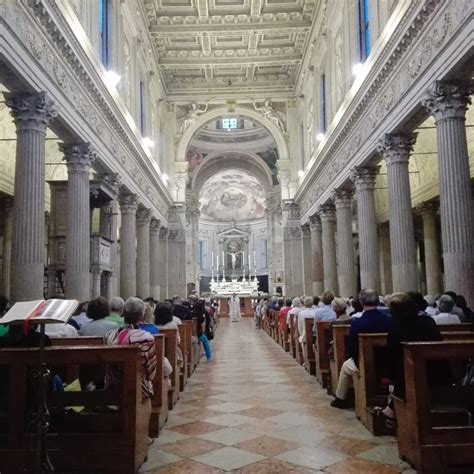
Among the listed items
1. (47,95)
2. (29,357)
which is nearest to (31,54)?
(47,95)

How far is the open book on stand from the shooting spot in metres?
3.04

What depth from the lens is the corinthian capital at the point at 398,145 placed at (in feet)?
37.2

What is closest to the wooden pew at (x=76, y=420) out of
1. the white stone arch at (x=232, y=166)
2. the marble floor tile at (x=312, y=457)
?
the marble floor tile at (x=312, y=457)

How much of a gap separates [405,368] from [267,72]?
23.2 m

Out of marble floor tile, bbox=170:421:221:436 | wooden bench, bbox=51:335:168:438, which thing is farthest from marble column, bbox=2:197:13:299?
marble floor tile, bbox=170:421:221:436

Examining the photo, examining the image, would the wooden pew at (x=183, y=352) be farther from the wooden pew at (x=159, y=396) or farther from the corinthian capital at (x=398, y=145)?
the corinthian capital at (x=398, y=145)

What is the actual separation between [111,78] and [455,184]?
9.44 metres

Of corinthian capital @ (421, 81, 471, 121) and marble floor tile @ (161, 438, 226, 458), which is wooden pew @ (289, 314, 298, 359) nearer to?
corinthian capital @ (421, 81, 471, 121)

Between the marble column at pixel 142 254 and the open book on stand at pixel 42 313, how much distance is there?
16788mm

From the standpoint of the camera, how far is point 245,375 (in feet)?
29.1

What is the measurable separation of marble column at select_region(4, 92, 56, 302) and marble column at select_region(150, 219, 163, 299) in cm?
1404

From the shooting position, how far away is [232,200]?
4800 cm

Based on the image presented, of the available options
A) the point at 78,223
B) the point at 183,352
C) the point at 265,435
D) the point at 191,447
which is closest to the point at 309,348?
the point at 183,352

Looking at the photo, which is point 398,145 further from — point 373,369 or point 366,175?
point 373,369
